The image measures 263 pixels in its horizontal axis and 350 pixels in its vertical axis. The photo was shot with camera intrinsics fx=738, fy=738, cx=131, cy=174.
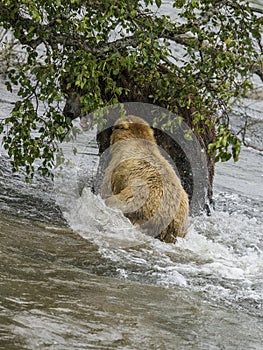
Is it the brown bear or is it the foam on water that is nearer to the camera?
the foam on water

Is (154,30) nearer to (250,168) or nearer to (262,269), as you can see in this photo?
(262,269)

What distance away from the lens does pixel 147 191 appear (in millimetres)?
7445

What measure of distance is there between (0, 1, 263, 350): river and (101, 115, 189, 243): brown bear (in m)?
0.13

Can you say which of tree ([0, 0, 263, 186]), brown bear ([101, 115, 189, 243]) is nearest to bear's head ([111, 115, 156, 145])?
brown bear ([101, 115, 189, 243])

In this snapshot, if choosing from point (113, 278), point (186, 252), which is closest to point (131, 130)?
point (186, 252)

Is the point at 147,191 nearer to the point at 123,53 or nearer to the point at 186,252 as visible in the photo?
the point at 186,252

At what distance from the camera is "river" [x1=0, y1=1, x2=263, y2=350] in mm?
4441

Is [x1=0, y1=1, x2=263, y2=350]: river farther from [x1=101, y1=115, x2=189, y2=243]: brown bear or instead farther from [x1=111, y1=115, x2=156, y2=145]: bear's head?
[x1=111, y1=115, x2=156, y2=145]: bear's head

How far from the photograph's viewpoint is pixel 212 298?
566 cm

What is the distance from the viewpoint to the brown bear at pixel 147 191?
745 centimetres

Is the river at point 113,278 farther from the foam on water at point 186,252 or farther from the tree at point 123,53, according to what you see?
the tree at point 123,53

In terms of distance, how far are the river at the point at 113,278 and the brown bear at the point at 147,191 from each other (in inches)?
5.2

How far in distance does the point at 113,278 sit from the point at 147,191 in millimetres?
1736

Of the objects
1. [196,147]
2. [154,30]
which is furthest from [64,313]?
[196,147]
